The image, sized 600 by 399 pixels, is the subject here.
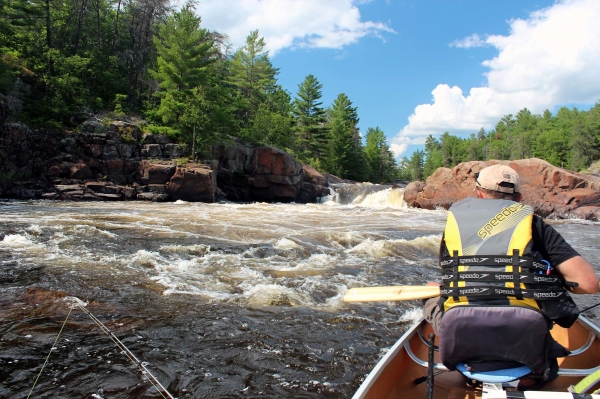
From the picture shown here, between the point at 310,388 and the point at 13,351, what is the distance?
294cm

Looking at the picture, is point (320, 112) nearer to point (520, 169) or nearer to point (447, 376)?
point (520, 169)

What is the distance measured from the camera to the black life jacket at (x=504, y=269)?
2000mm

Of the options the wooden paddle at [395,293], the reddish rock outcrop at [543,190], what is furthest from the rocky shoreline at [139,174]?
the wooden paddle at [395,293]

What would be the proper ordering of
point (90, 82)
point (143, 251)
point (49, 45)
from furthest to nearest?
point (90, 82) → point (49, 45) → point (143, 251)

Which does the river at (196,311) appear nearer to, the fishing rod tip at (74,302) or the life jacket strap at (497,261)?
the fishing rod tip at (74,302)

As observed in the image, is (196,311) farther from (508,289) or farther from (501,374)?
(508,289)

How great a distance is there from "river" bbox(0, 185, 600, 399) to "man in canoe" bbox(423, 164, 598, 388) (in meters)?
1.80

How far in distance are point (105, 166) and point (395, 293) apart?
22.1 metres

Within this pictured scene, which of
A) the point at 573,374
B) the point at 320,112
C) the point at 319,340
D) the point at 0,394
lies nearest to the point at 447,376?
the point at 573,374

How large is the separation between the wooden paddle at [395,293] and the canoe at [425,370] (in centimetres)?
41

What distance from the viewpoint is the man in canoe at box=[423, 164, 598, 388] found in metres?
1.99

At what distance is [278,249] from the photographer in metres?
9.17

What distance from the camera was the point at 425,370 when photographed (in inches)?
123

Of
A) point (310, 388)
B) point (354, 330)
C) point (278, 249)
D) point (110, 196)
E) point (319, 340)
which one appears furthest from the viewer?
point (110, 196)
